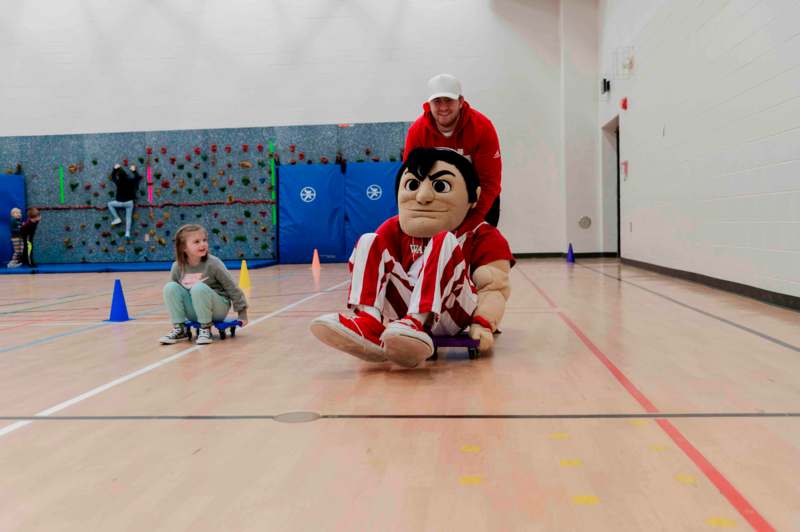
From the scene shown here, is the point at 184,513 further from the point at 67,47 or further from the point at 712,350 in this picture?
the point at 67,47

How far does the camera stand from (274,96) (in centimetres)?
1280

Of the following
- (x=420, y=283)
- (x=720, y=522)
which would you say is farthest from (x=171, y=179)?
(x=720, y=522)

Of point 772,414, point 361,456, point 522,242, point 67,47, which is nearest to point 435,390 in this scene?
point 361,456

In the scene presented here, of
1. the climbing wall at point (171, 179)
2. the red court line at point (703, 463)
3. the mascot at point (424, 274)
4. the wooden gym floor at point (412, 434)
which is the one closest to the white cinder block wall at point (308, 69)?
the climbing wall at point (171, 179)

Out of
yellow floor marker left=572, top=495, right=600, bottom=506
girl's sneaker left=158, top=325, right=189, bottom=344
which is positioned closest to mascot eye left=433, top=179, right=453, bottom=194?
girl's sneaker left=158, top=325, right=189, bottom=344

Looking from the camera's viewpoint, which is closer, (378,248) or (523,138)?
(378,248)

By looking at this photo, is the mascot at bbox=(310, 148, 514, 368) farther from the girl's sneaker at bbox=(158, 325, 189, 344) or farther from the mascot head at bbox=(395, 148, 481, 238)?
the girl's sneaker at bbox=(158, 325, 189, 344)

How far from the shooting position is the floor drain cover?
89.0 inches

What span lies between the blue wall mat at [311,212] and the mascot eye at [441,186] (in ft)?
30.4

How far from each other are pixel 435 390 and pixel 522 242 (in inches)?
403

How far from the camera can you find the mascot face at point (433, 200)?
339cm

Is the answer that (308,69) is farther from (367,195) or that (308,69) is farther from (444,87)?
(444,87)

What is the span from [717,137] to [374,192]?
7.17 m

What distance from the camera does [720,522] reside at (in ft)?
4.60
